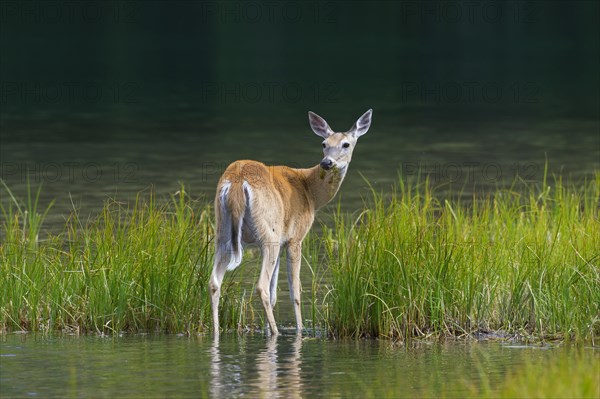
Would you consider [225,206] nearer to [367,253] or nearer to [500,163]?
[367,253]

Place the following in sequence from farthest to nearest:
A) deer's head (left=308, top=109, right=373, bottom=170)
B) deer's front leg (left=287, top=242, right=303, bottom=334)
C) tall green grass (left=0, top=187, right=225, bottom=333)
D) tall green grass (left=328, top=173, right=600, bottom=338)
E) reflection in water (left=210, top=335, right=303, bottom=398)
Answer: deer's head (left=308, top=109, right=373, bottom=170) → deer's front leg (left=287, top=242, right=303, bottom=334) → tall green grass (left=0, top=187, right=225, bottom=333) → tall green grass (left=328, top=173, right=600, bottom=338) → reflection in water (left=210, top=335, right=303, bottom=398)

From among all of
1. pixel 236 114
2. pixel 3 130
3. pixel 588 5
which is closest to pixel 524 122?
pixel 236 114

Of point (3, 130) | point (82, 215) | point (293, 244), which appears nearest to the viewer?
point (293, 244)

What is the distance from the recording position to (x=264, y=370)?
36.3 ft

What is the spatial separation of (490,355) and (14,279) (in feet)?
13.3

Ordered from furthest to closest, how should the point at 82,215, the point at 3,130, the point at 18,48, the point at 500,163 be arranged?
the point at 18,48
the point at 3,130
the point at 500,163
the point at 82,215

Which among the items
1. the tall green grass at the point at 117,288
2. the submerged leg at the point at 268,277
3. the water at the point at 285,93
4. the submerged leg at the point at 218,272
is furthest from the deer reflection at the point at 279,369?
the water at the point at 285,93

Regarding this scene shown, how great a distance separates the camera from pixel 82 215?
20609mm

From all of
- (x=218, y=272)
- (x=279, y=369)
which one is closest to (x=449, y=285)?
(x=218, y=272)

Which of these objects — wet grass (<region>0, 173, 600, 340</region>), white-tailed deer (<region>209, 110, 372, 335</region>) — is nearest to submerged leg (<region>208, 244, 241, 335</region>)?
white-tailed deer (<region>209, 110, 372, 335</region>)

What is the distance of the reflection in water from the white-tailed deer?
2.28 feet

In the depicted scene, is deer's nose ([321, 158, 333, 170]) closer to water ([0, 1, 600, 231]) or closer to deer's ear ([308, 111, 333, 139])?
deer's ear ([308, 111, 333, 139])

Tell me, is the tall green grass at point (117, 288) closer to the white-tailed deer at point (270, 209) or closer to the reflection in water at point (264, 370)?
the white-tailed deer at point (270, 209)

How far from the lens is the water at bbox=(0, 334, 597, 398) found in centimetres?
1026
